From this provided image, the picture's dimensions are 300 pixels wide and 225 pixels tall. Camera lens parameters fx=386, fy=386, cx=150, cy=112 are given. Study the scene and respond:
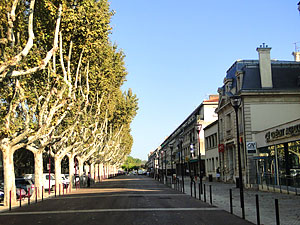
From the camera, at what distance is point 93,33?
80.1 ft

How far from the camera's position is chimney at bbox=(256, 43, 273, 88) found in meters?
37.4

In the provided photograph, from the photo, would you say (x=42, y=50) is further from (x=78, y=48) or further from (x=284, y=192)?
(x=284, y=192)

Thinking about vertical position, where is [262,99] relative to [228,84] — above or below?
below

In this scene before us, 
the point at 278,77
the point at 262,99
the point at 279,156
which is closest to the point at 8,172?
the point at 279,156

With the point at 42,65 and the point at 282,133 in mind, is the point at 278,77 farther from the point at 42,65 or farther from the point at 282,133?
the point at 42,65

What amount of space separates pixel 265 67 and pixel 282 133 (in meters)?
11.4

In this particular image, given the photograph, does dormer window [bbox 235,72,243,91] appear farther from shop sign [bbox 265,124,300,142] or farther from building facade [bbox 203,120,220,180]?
building facade [bbox 203,120,220,180]

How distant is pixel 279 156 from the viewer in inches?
1158

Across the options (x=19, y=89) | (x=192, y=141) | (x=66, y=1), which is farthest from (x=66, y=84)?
(x=192, y=141)

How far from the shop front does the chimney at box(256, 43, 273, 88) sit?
600 centimetres

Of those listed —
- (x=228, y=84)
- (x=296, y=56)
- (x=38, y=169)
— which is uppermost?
(x=296, y=56)

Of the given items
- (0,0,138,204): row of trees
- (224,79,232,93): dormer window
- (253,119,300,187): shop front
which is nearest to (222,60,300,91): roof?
(224,79,232,93): dormer window

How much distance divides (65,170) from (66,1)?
56.2 m

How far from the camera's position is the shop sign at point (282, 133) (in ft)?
85.6
